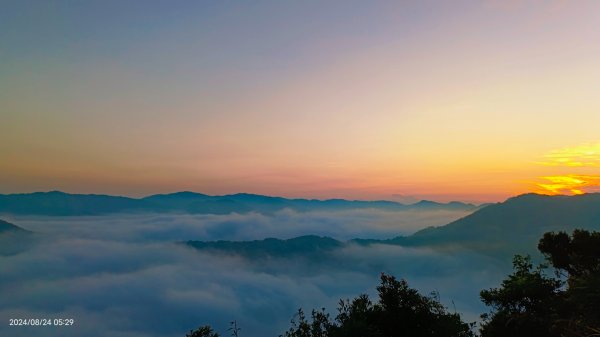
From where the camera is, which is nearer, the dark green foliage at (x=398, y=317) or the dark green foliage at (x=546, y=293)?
the dark green foliage at (x=546, y=293)

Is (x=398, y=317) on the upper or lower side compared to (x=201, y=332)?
upper

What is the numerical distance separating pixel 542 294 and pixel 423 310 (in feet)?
42.9

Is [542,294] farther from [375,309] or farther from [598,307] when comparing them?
[375,309]

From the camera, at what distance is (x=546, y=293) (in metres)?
34.8

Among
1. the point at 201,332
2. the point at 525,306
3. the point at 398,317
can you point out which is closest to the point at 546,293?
the point at 525,306

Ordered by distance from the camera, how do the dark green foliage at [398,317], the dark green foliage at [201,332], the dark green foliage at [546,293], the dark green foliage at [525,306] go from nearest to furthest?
the dark green foliage at [546,293], the dark green foliage at [525,306], the dark green foliage at [398,317], the dark green foliage at [201,332]

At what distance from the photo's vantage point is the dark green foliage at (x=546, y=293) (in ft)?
103

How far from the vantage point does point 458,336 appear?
35.3 m

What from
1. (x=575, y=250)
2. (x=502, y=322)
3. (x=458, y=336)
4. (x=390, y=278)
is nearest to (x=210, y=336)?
(x=390, y=278)

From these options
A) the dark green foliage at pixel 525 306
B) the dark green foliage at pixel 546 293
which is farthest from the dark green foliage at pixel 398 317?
the dark green foliage at pixel 546 293

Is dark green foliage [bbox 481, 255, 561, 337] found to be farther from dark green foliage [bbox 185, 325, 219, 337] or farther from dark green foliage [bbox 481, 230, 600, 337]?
dark green foliage [bbox 185, 325, 219, 337]

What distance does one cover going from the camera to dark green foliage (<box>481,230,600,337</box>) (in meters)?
31.4

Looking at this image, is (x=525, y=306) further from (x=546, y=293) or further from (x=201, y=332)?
(x=201, y=332)

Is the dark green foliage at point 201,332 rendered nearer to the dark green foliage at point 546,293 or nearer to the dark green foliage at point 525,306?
the dark green foliage at point 546,293
